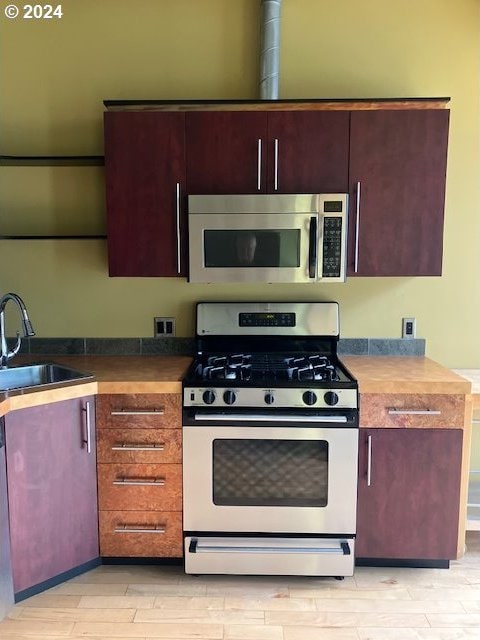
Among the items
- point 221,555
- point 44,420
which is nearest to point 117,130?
point 44,420

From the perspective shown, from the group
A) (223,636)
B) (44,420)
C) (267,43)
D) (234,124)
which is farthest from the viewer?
(267,43)

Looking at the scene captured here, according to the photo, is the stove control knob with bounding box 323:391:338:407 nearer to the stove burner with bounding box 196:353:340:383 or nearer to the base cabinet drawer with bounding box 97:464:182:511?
the stove burner with bounding box 196:353:340:383

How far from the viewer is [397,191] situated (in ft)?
7.75

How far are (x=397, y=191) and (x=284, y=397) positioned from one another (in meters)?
1.10

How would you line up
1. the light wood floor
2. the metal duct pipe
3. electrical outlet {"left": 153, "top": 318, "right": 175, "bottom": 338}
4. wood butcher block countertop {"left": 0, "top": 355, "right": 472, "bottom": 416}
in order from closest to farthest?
the light wood floor, wood butcher block countertop {"left": 0, "top": 355, "right": 472, "bottom": 416}, the metal duct pipe, electrical outlet {"left": 153, "top": 318, "right": 175, "bottom": 338}

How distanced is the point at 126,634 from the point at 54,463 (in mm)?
725

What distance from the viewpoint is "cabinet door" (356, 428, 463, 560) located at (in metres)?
2.20

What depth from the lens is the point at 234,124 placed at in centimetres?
234

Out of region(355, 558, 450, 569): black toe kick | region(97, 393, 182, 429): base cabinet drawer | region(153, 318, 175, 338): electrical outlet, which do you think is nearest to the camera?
Answer: region(97, 393, 182, 429): base cabinet drawer

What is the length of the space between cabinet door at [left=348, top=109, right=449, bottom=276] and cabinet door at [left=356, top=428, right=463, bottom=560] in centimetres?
79

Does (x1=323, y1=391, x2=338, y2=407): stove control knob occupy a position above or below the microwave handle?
below

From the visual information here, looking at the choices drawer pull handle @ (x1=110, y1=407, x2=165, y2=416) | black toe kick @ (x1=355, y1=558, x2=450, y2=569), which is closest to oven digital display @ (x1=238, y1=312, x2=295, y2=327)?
drawer pull handle @ (x1=110, y1=407, x2=165, y2=416)

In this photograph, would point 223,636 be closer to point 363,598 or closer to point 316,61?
point 363,598

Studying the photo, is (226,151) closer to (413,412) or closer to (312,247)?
(312,247)
